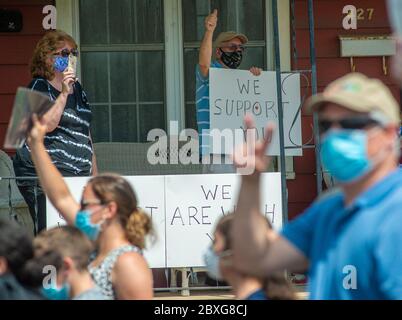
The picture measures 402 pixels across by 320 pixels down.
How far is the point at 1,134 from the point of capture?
8.67m

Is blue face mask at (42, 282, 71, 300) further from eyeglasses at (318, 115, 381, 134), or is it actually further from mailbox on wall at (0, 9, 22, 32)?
mailbox on wall at (0, 9, 22, 32)

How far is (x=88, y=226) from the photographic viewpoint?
4.16 m

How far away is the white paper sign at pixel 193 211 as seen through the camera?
7.17 meters

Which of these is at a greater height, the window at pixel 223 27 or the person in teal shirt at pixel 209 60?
the window at pixel 223 27

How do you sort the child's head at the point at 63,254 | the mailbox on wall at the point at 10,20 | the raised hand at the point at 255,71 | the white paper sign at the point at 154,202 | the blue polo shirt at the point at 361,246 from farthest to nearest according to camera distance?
1. the mailbox on wall at the point at 10,20
2. the raised hand at the point at 255,71
3. the white paper sign at the point at 154,202
4. the child's head at the point at 63,254
5. the blue polo shirt at the point at 361,246

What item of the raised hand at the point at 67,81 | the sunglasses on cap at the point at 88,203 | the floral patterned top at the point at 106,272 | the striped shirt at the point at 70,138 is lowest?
the floral patterned top at the point at 106,272

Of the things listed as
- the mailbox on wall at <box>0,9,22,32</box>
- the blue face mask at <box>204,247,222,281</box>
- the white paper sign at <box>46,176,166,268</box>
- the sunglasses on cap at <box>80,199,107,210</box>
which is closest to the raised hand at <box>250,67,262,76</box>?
the white paper sign at <box>46,176,166,268</box>

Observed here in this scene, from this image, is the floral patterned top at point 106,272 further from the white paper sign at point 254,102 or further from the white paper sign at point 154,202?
the white paper sign at point 254,102

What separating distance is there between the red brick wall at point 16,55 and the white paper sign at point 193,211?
7.34ft

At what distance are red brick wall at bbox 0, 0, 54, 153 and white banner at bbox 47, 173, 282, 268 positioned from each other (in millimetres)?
2110

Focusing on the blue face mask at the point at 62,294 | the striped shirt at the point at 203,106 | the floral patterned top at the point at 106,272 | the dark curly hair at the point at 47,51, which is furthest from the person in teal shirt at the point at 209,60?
the blue face mask at the point at 62,294

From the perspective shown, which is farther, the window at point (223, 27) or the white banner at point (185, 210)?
the window at point (223, 27)

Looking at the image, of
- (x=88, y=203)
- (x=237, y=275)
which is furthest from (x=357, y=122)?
(x=88, y=203)
